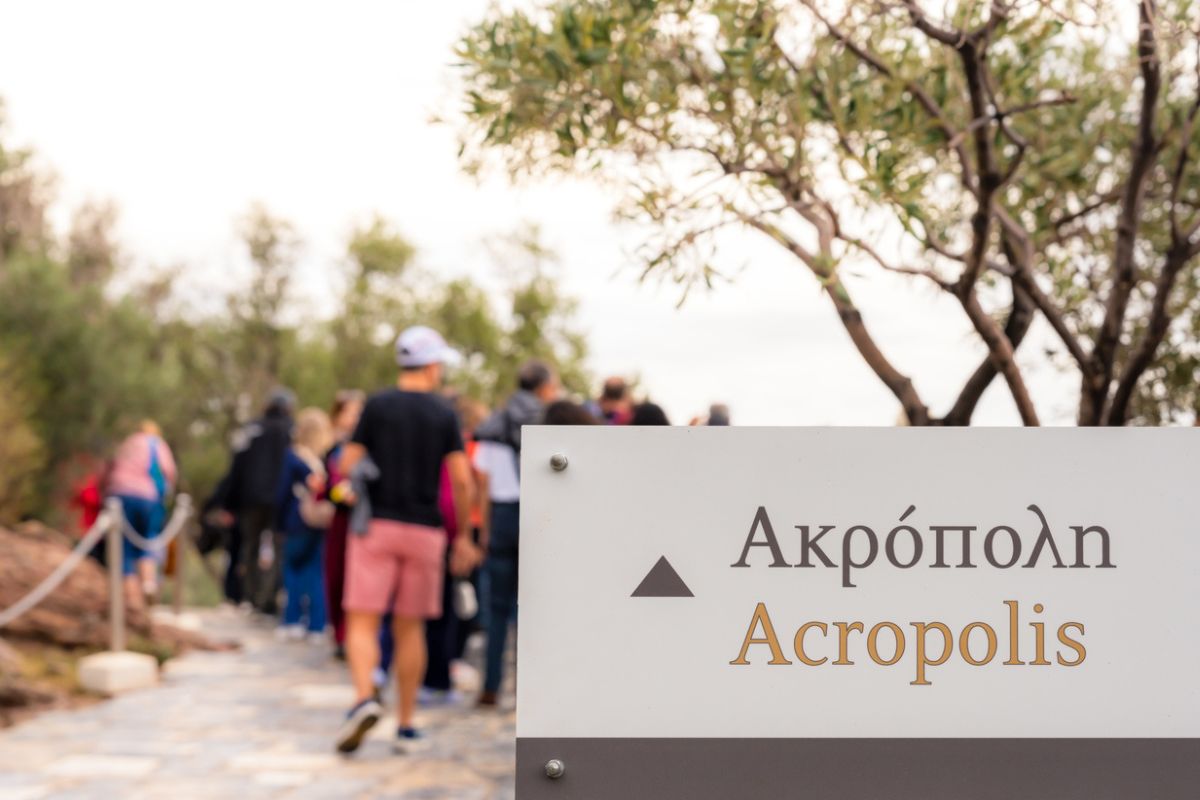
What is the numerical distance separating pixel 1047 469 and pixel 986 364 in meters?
2.27

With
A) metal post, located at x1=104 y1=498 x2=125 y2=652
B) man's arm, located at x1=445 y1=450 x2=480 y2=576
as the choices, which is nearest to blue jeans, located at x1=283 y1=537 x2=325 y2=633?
metal post, located at x1=104 y1=498 x2=125 y2=652

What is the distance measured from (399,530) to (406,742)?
3.50ft

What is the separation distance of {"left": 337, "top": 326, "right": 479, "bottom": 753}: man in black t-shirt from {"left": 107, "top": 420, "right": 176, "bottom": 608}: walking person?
5.49 m

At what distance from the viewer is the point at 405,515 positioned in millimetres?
7289

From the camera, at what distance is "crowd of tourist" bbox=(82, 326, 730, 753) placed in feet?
23.9

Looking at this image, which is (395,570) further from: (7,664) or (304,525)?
(304,525)

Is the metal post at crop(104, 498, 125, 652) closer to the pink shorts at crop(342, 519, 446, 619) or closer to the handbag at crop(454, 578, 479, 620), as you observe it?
the handbag at crop(454, 578, 479, 620)

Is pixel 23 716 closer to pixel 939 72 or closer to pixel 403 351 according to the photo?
pixel 403 351

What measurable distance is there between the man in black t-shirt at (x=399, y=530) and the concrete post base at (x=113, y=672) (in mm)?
2794

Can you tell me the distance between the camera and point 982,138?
4.85 metres

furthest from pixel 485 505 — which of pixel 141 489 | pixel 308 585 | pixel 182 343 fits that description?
pixel 182 343

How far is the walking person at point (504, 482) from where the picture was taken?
8594 millimetres

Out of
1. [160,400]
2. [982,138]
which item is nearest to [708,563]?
[982,138]

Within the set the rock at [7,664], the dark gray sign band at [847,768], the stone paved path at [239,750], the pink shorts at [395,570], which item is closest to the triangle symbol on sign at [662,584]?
the dark gray sign band at [847,768]
